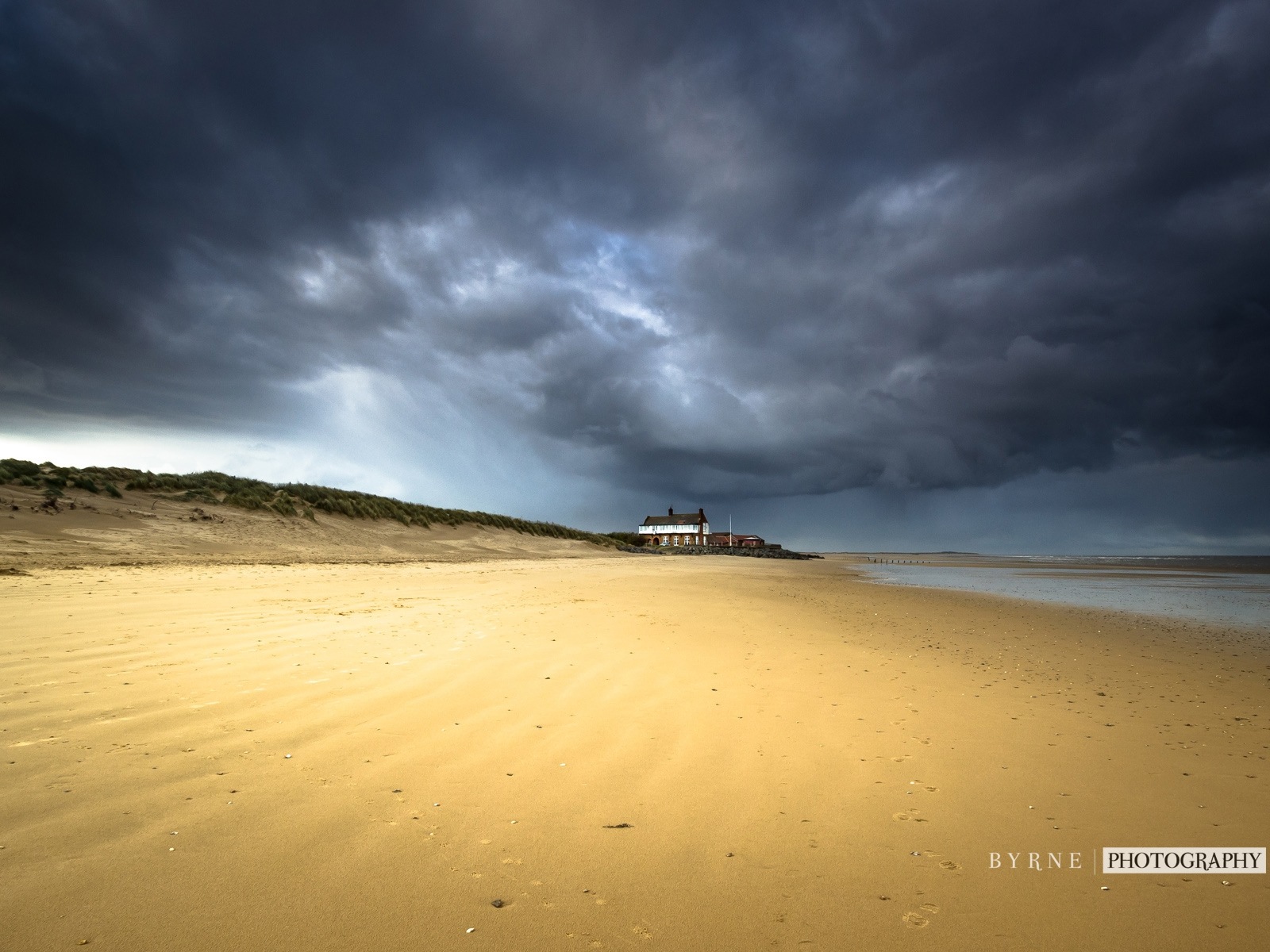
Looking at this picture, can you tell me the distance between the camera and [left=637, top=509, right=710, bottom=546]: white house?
87812 millimetres

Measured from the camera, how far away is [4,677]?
4.73m

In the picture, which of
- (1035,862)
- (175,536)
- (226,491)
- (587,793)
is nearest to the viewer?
(1035,862)

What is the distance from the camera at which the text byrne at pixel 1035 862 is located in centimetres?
277

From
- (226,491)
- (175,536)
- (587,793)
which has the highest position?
(226,491)

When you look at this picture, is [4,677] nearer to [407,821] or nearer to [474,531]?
[407,821]

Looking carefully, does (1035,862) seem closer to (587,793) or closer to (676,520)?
(587,793)

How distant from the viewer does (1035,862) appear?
9.26ft

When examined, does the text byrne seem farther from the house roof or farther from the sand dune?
the house roof

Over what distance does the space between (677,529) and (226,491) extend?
7057 cm

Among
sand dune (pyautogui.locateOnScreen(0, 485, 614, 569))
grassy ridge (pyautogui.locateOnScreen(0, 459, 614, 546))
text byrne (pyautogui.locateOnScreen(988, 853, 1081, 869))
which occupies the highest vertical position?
grassy ridge (pyautogui.locateOnScreen(0, 459, 614, 546))

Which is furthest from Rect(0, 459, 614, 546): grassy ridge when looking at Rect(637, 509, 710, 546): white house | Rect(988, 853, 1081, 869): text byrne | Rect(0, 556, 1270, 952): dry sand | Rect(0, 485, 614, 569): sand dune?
Rect(637, 509, 710, 546): white house

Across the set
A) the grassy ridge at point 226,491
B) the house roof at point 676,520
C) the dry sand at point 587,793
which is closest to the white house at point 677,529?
the house roof at point 676,520

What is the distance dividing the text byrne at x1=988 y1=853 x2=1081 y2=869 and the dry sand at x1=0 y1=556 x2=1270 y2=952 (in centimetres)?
5

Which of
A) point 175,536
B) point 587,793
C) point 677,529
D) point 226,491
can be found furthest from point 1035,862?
point 677,529
